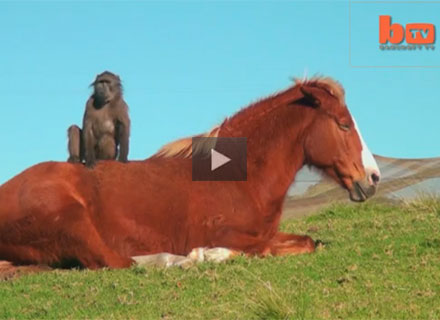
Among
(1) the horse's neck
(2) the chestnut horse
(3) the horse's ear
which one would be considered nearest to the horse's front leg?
(2) the chestnut horse

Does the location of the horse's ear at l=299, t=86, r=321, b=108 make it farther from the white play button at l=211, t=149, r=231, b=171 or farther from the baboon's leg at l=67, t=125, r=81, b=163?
the baboon's leg at l=67, t=125, r=81, b=163

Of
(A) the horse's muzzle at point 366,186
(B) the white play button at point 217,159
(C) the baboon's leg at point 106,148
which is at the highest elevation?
(B) the white play button at point 217,159

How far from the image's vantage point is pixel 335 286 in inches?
255

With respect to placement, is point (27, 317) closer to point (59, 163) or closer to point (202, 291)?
point (202, 291)

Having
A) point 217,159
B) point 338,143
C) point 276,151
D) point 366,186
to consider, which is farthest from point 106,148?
point 366,186

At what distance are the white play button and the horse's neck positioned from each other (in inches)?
11.7

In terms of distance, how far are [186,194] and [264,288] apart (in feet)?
9.04

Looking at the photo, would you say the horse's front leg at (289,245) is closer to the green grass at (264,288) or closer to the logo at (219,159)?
the green grass at (264,288)

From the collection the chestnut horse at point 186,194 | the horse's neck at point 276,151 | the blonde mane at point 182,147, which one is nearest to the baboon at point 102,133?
the blonde mane at point 182,147

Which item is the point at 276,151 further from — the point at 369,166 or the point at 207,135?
the point at 369,166

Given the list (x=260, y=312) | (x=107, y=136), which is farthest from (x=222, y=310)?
(x=107, y=136)

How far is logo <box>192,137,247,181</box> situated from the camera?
8781mm

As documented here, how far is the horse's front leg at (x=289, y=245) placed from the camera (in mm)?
8281

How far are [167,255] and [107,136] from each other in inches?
115
